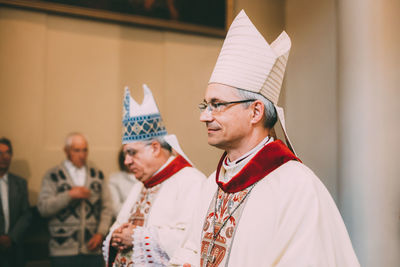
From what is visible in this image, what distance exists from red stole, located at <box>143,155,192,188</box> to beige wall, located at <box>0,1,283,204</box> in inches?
108

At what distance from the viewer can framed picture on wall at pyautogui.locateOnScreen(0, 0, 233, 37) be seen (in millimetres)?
6477

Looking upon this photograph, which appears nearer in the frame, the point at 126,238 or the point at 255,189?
the point at 255,189

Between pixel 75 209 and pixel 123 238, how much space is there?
83.5 inches

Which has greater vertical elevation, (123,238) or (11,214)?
(123,238)

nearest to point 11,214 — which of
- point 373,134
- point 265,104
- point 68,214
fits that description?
point 68,214

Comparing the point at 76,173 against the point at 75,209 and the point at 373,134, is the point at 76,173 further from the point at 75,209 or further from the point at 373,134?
the point at 373,134

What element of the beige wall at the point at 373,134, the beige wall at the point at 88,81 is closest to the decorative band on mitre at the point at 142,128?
the beige wall at the point at 373,134

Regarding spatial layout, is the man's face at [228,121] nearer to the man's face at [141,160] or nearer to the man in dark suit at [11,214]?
the man's face at [141,160]

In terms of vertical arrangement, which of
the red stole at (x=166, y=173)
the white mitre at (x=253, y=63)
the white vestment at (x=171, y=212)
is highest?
the white mitre at (x=253, y=63)

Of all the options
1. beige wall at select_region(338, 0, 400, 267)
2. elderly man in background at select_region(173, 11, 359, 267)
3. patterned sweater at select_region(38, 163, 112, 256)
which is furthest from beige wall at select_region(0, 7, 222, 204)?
elderly man in background at select_region(173, 11, 359, 267)

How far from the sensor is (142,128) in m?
3.58

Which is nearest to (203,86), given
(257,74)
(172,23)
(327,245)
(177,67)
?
(177,67)

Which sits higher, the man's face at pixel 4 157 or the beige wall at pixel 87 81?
the beige wall at pixel 87 81

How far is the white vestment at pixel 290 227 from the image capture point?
1810 mm
